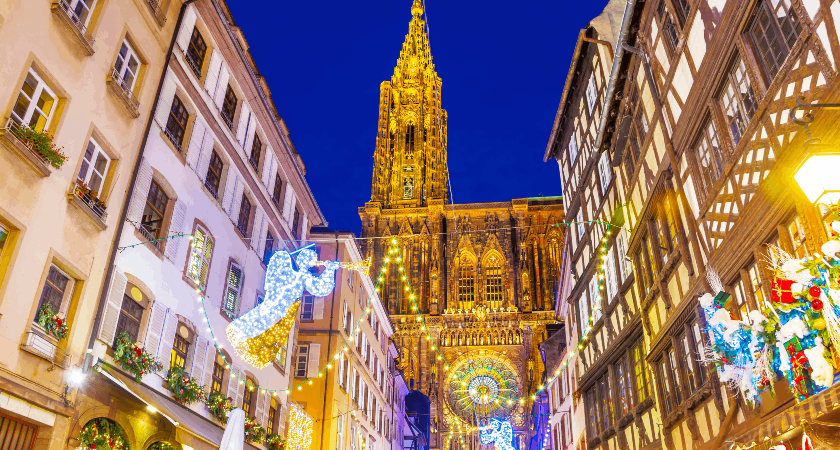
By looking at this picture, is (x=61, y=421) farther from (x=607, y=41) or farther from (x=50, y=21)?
(x=607, y=41)

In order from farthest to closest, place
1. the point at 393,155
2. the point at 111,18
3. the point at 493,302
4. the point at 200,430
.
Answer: the point at 393,155, the point at 493,302, the point at 200,430, the point at 111,18

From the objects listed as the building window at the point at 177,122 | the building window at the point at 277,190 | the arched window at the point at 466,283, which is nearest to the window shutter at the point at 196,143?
the building window at the point at 177,122

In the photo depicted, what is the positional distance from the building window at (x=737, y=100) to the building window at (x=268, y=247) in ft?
43.5

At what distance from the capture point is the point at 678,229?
10219 millimetres

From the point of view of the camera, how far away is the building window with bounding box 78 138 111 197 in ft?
33.6

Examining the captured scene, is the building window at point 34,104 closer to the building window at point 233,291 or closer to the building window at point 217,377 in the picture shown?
the building window at point 233,291

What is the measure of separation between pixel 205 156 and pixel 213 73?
7.69 feet

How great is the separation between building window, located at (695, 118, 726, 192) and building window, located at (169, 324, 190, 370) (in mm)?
10537

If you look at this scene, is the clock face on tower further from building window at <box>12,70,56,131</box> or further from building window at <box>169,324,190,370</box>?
building window at <box>12,70,56,131</box>

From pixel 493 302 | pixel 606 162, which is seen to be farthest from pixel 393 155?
pixel 606 162

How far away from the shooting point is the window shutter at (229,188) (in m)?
15.4

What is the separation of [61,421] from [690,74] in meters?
11.1

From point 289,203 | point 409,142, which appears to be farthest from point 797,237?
point 409,142

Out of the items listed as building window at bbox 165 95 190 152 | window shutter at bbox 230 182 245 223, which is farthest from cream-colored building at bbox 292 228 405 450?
building window at bbox 165 95 190 152
